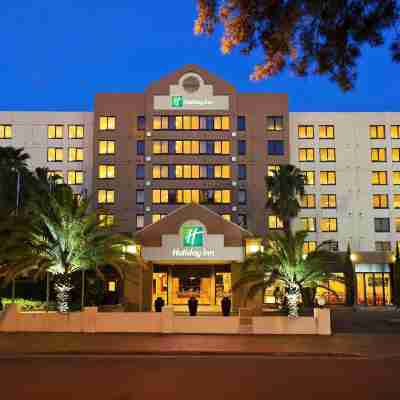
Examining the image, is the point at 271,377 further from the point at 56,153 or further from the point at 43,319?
the point at 56,153

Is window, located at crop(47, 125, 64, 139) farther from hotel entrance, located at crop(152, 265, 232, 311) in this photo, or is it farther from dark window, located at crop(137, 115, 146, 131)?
hotel entrance, located at crop(152, 265, 232, 311)

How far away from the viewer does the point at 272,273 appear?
29031 millimetres

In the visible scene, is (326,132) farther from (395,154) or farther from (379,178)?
(395,154)

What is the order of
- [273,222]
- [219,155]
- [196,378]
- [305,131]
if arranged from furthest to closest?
[305,131], [219,155], [273,222], [196,378]

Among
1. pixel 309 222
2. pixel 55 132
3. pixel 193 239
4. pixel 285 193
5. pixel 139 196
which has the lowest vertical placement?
pixel 193 239

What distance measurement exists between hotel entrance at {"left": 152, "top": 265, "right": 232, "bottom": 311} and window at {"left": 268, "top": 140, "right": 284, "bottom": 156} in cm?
2322

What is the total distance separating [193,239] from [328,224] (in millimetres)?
31876

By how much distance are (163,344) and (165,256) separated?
15.4 meters

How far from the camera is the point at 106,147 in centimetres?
6562

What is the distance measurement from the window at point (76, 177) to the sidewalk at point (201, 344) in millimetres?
42193

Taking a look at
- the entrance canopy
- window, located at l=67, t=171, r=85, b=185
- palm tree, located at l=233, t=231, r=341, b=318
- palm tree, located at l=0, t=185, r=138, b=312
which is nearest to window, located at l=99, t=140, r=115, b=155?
window, located at l=67, t=171, r=85, b=185

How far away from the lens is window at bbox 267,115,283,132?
6612cm

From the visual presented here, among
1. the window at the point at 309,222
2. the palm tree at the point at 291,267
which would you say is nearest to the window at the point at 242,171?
the window at the point at 309,222

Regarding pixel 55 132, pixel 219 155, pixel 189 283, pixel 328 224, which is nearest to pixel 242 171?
pixel 219 155
